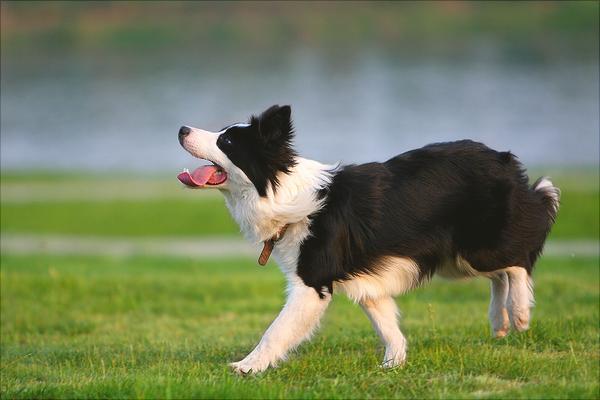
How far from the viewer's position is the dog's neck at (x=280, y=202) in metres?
7.33

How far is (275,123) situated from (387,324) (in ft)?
5.65

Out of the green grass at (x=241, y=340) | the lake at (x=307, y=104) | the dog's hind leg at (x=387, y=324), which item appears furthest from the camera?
the lake at (x=307, y=104)

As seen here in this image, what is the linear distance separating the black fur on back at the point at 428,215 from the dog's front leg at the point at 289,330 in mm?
122

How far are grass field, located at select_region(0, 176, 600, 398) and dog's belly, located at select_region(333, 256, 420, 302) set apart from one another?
49 centimetres

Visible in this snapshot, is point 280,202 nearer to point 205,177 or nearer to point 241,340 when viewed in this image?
point 205,177

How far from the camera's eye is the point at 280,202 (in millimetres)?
7352

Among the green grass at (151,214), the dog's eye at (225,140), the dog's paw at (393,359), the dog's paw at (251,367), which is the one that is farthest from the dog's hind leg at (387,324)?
the green grass at (151,214)

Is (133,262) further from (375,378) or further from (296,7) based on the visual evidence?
(296,7)

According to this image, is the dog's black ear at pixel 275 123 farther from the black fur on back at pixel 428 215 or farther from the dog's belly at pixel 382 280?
the dog's belly at pixel 382 280

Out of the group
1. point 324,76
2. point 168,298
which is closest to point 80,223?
point 168,298

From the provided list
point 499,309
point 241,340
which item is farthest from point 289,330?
point 241,340

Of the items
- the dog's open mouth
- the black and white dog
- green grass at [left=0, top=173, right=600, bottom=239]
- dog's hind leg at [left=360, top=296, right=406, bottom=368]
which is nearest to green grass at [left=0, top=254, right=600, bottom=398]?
dog's hind leg at [left=360, top=296, right=406, bottom=368]

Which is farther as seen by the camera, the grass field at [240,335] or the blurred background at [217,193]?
the blurred background at [217,193]

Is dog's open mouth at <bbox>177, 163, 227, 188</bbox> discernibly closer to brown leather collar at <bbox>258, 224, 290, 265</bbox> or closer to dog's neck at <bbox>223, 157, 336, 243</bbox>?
dog's neck at <bbox>223, 157, 336, 243</bbox>
